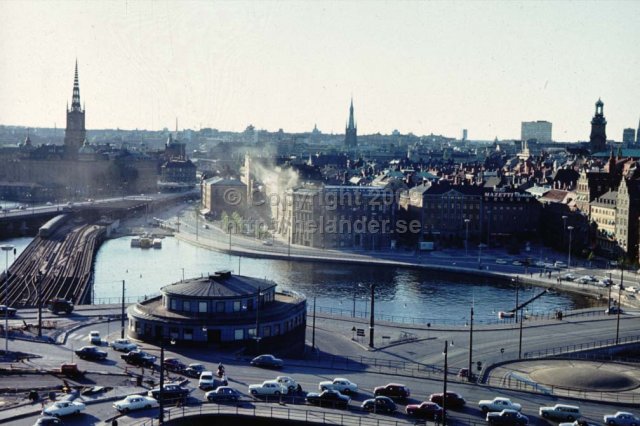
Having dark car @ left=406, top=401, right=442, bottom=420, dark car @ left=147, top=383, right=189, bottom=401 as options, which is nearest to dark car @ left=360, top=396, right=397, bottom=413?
dark car @ left=406, top=401, right=442, bottom=420

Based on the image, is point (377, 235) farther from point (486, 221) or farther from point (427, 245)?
Result: point (486, 221)

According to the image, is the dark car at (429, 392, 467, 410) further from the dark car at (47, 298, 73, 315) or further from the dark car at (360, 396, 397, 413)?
the dark car at (47, 298, 73, 315)

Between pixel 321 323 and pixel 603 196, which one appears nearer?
pixel 321 323

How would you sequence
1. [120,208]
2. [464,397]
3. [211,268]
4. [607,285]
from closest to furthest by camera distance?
[464,397]
[607,285]
[211,268]
[120,208]

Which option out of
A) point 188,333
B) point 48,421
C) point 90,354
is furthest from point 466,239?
point 48,421

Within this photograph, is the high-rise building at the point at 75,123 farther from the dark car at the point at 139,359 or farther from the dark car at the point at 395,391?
the dark car at the point at 395,391

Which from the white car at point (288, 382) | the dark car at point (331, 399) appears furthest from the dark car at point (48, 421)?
the dark car at point (331, 399)

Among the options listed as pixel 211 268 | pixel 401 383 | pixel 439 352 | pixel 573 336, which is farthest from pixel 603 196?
pixel 401 383
